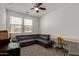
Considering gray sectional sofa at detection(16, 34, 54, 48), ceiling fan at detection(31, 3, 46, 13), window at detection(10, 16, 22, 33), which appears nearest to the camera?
ceiling fan at detection(31, 3, 46, 13)

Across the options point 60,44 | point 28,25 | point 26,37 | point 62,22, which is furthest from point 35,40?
point 62,22

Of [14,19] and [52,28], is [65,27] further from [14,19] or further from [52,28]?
[14,19]

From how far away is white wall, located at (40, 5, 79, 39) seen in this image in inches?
52.2

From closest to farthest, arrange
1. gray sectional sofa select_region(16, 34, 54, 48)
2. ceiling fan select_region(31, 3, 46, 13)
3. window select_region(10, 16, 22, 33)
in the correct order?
1. ceiling fan select_region(31, 3, 46, 13)
2. window select_region(10, 16, 22, 33)
3. gray sectional sofa select_region(16, 34, 54, 48)

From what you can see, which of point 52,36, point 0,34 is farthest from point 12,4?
point 52,36

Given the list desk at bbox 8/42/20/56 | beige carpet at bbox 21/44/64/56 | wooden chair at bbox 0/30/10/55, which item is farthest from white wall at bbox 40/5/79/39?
wooden chair at bbox 0/30/10/55

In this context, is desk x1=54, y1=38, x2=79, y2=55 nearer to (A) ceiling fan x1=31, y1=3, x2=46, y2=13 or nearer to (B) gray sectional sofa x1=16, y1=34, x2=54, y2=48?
(B) gray sectional sofa x1=16, y1=34, x2=54, y2=48

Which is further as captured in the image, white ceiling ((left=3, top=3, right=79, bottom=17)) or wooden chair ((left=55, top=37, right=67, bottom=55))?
wooden chair ((left=55, top=37, right=67, bottom=55))

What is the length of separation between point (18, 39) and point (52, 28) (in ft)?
2.21

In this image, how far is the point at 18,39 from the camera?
150 centimetres

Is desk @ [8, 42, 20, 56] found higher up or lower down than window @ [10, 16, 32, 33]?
lower down

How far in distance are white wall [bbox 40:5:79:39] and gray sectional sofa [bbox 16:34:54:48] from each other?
118mm

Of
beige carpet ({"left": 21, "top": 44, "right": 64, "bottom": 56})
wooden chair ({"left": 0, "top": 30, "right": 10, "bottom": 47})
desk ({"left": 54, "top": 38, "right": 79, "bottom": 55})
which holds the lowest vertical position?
beige carpet ({"left": 21, "top": 44, "right": 64, "bottom": 56})

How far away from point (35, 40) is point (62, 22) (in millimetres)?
618
